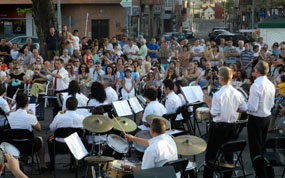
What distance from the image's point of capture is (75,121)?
31.1 feet

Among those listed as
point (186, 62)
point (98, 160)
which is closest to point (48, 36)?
point (186, 62)

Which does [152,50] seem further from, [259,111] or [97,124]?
[97,124]

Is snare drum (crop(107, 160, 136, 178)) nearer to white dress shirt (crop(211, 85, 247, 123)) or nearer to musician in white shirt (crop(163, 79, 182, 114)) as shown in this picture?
white dress shirt (crop(211, 85, 247, 123))

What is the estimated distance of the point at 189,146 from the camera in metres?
7.50

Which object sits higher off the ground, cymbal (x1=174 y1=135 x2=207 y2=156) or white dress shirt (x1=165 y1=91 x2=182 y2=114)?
white dress shirt (x1=165 y1=91 x2=182 y2=114)

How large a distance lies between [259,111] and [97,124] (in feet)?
8.74

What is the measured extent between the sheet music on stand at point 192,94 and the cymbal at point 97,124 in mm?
3438

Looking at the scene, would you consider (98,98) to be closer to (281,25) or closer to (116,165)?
(116,165)

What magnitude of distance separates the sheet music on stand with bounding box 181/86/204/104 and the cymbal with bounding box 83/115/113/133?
3.44 m

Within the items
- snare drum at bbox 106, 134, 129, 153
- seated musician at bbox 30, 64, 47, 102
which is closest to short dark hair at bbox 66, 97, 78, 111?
snare drum at bbox 106, 134, 129, 153

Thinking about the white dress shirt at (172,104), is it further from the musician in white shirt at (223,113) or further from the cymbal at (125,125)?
the musician in white shirt at (223,113)

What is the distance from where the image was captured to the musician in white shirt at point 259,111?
28.1 feet

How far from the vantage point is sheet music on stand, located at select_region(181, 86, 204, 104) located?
1164 centimetres

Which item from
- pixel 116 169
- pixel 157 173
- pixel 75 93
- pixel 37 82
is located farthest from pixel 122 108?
pixel 37 82
